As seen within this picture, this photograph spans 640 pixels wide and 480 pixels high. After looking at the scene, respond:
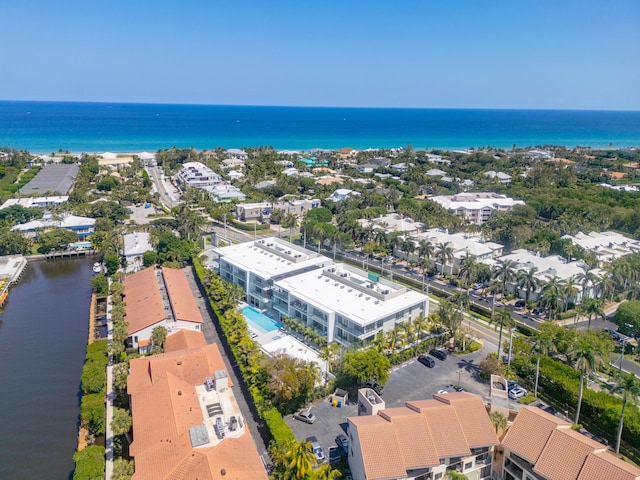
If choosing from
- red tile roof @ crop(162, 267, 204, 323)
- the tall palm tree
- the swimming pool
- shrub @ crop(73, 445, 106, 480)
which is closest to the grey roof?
red tile roof @ crop(162, 267, 204, 323)

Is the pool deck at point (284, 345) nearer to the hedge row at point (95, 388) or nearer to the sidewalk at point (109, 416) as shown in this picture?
the sidewalk at point (109, 416)

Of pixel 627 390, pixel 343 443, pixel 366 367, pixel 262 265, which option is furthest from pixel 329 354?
pixel 627 390

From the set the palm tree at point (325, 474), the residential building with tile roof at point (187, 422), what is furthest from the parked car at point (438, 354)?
the residential building with tile roof at point (187, 422)

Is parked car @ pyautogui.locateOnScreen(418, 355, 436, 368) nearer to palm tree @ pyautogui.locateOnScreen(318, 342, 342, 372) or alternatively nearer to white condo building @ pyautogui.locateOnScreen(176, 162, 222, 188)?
palm tree @ pyautogui.locateOnScreen(318, 342, 342, 372)

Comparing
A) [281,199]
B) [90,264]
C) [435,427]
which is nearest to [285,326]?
[435,427]

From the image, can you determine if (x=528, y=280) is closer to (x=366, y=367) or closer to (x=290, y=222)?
(x=366, y=367)
